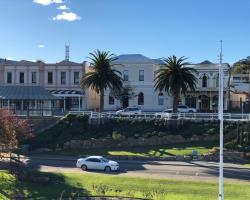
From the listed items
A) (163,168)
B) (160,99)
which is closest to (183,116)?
(163,168)

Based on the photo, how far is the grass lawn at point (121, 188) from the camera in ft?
123

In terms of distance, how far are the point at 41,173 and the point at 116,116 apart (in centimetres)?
2322

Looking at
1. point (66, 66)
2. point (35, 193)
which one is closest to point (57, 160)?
point (35, 193)

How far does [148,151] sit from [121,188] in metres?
18.2

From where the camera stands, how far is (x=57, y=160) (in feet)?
178

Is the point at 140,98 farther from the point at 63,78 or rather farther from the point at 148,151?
the point at 148,151

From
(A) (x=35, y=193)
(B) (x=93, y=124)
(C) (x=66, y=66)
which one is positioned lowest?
(A) (x=35, y=193)

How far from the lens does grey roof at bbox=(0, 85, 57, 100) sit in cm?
7425

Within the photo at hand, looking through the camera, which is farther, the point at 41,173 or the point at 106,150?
the point at 106,150

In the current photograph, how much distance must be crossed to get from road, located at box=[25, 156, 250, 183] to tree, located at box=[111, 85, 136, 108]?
29633mm

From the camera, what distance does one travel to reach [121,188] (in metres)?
39.8

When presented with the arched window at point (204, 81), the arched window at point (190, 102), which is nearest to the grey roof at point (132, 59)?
the arched window at point (190, 102)

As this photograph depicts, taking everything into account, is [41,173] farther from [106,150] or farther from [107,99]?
[107,99]

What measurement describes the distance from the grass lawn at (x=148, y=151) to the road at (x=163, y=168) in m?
2.98
